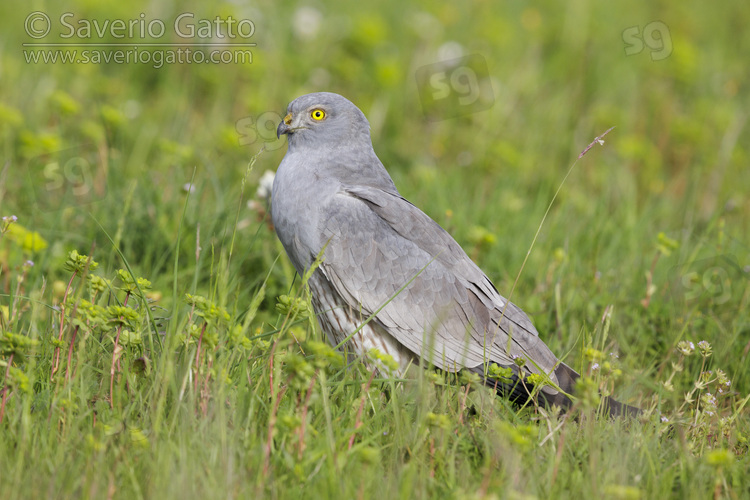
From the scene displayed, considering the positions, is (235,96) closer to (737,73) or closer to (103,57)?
(103,57)

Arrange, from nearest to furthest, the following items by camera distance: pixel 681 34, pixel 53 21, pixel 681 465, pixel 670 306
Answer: pixel 681 465
pixel 670 306
pixel 53 21
pixel 681 34

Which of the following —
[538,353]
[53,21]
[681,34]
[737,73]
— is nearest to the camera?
[538,353]

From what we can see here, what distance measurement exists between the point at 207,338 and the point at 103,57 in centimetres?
577

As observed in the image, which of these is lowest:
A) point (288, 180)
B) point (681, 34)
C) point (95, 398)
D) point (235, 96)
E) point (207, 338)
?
point (95, 398)

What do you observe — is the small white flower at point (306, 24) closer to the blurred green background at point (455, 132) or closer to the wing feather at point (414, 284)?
the blurred green background at point (455, 132)

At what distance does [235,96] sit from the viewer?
7832 millimetres

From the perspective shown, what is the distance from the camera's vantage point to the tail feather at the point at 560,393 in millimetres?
3580

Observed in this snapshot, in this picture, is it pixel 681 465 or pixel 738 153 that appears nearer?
pixel 681 465

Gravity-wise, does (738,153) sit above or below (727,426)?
above

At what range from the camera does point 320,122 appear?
4336mm

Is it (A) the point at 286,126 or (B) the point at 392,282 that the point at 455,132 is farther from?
(B) the point at 392,282

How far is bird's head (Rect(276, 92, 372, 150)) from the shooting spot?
4324 millimetres

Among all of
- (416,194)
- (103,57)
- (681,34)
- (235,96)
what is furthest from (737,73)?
(103,57)

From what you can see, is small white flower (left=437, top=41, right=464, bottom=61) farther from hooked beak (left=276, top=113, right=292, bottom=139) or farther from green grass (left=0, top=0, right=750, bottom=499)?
hooked beak (left=276, top=113, right=292, bottom=139)
